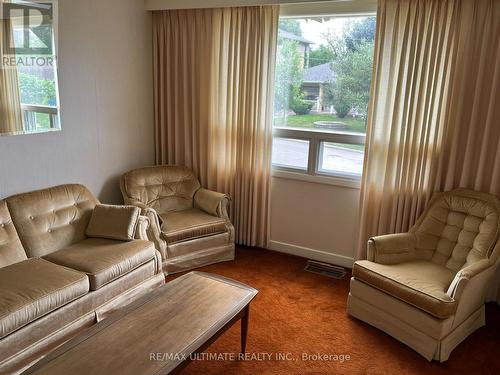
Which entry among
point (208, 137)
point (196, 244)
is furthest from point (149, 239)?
point (208, 137)

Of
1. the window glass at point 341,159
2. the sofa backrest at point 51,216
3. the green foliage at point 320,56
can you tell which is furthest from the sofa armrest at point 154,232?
the green foliage at point 320,56

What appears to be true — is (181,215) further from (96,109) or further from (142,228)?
(96,109)

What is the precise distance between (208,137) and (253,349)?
2.27 meters

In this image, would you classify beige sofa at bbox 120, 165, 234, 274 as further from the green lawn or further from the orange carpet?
the green lawn

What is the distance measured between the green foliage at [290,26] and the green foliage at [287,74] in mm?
91

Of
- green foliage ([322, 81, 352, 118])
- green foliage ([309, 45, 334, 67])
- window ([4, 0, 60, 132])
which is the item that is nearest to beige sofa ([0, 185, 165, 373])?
window ([4, 0, 60, 132])

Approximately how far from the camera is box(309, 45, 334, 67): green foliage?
3717 millimetres

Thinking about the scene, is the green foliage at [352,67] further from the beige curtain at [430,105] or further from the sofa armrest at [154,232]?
the sofa armrest at [154,232]

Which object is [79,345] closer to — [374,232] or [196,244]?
[196,244]

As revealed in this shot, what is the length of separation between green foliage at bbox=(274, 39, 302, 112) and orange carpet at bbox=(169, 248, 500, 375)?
175cm

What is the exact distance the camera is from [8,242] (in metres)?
2.81

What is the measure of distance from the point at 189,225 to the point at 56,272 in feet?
4.20

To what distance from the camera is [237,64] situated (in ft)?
13.0

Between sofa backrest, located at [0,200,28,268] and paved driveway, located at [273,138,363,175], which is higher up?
paved driveway, located at [273,138,363,175]
